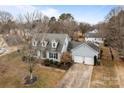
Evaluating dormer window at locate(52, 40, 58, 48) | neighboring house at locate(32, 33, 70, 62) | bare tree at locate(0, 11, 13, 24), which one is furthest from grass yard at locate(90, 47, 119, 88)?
bare tree at locate(0, 11, 13, 24)

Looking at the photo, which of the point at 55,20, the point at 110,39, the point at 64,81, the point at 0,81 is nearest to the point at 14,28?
the point at 55,20

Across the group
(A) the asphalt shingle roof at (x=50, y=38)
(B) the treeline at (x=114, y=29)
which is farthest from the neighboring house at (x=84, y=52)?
(B) the treeline at (x=114, y=29)

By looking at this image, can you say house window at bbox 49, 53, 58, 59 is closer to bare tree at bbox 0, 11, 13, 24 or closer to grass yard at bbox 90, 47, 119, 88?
grass yard at bbox 90, 47, 119, 88

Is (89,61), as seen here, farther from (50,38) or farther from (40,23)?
(40,23)

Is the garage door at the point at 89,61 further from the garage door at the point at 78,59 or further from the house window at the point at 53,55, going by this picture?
the house window at the point at 53,55

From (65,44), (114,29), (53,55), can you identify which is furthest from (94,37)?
(53,55)
